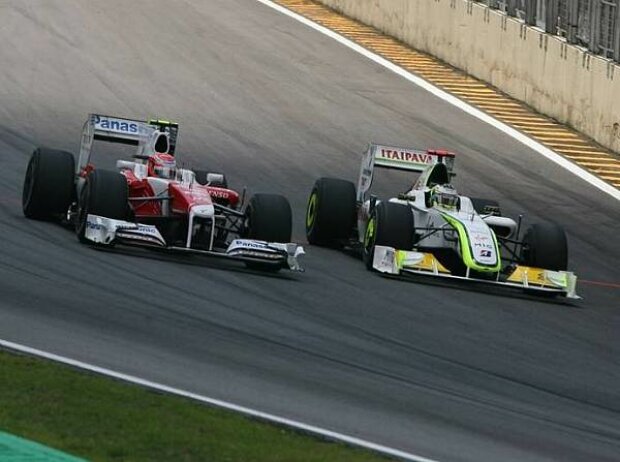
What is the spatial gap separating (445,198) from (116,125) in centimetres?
367

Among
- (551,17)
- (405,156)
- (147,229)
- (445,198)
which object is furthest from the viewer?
(551,17)

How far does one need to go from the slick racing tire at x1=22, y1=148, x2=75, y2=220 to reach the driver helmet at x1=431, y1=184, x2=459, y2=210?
3.88 meters

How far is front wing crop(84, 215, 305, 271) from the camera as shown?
55.0ft

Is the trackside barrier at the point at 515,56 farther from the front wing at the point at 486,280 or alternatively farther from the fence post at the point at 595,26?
the front wing at the point at 486,280

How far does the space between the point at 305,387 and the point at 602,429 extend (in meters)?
2.10

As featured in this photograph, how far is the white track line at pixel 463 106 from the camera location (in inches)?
1042

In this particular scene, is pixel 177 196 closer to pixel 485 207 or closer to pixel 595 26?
pixel 485 207

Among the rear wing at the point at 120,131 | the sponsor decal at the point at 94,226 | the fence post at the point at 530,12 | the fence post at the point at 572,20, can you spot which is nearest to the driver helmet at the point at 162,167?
the rear wing at the point at 120,131

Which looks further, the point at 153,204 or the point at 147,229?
the point at 153,204

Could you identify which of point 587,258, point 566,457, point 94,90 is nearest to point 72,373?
point 566,457

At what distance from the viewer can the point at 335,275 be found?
58.2ft

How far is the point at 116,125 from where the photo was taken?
18.7 m

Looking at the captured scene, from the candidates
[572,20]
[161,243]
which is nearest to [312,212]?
[161,243]

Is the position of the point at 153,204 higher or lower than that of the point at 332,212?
higher
